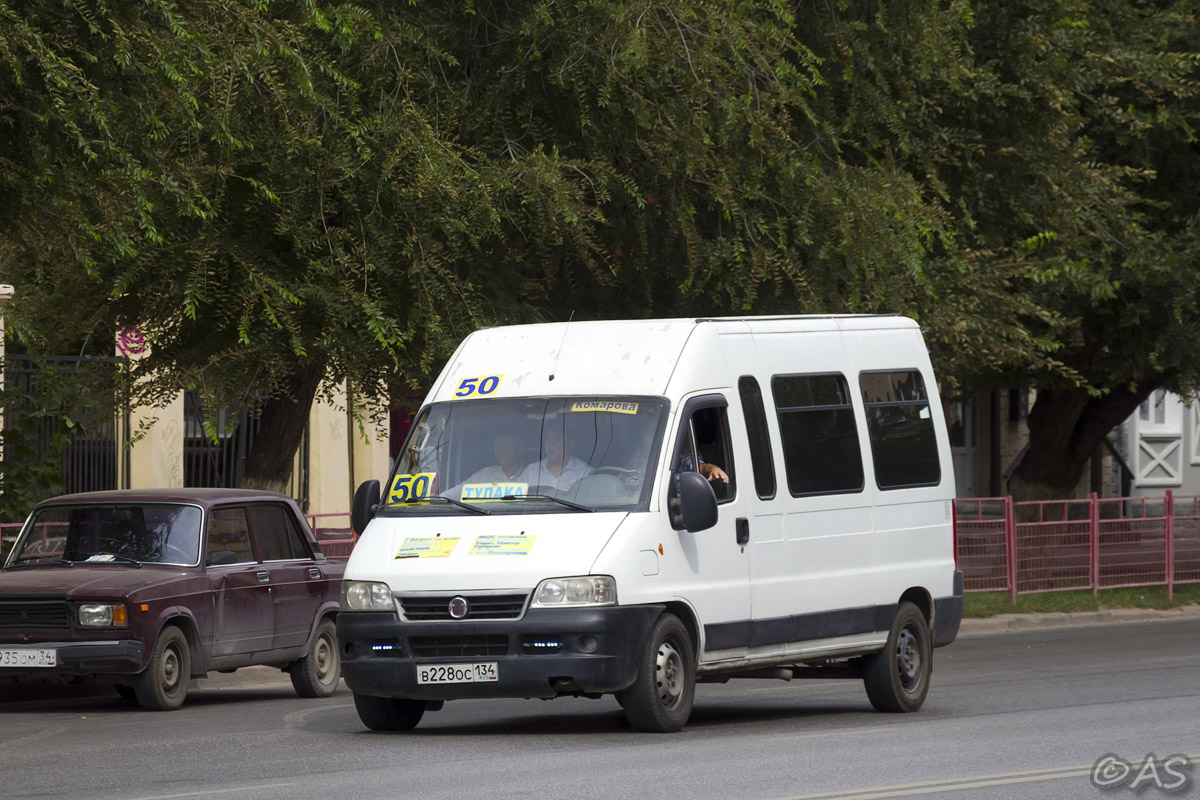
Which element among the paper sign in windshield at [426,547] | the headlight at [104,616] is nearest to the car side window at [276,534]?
the headlight at [104,616]

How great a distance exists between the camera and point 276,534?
15.4 m

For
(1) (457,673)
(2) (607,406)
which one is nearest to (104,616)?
(1) (457,673)

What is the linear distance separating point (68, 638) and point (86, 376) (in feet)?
18.8

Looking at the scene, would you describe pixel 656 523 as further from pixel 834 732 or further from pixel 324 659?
pixel 324 659

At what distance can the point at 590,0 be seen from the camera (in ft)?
54.7

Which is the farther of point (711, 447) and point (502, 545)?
point (711, 447)

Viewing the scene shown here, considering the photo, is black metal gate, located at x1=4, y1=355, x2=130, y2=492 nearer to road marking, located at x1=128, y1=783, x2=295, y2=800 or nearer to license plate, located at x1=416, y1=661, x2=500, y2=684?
license plate, located at x1=416, y1=661, x2=500, y2=684

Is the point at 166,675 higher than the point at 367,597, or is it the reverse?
the point at 367,597

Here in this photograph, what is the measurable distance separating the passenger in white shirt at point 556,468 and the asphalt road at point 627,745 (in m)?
1.43

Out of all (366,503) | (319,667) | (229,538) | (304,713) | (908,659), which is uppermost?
(366,503)

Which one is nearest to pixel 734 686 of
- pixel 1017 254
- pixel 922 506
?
pixel 922 506

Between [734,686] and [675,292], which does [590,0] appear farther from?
[734,686]

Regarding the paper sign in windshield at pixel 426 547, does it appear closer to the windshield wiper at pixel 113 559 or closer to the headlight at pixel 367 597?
the headlight at pixel 367 597

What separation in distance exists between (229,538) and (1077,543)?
12.8 m
